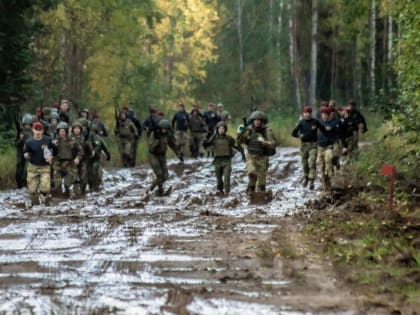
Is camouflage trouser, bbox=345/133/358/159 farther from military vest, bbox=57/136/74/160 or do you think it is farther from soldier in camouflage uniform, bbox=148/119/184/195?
military vest, bbox=57/136/74/160

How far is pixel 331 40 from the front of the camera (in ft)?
166

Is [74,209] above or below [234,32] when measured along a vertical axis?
below

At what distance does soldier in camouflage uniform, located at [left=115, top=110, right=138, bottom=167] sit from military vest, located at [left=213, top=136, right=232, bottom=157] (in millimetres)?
7408

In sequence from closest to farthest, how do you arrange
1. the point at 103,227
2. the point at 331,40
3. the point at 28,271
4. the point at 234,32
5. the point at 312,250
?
the point at 28,271 → the point at 312,250 → the point at 103,227 → the point at 331,40 → the point at 234,32

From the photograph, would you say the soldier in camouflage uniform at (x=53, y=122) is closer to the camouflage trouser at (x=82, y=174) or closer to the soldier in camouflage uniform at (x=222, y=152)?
the camouflage trouser at (x=82, y=174)

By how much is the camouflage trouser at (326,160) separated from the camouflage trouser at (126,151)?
8.82 m

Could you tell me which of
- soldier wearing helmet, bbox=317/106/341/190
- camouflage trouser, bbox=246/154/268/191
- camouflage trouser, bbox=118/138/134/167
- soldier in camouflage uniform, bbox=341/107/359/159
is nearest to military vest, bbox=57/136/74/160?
camouflage trouser, bbox=246/154/268/191

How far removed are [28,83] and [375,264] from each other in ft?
57.0

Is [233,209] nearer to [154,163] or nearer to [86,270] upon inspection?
[154,163]

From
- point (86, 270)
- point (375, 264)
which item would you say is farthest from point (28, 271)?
point (375, 264)

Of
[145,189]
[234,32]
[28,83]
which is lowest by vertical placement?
[145,189]

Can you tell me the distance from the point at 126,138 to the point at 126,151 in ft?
2.12

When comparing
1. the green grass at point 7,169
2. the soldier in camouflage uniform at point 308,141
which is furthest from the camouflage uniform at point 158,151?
the green grass at point 7,169

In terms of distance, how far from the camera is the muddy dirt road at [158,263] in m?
6.61
